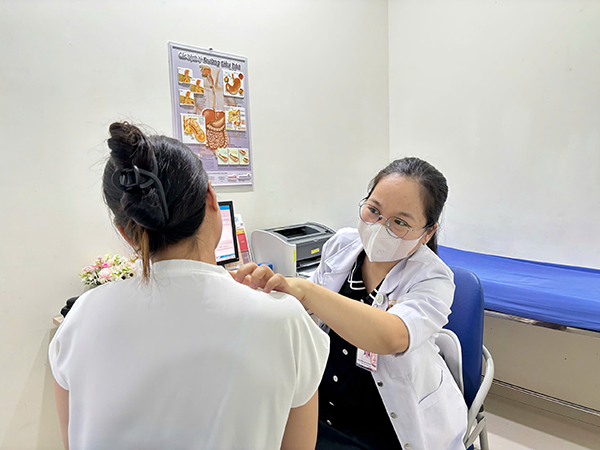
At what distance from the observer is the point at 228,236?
2.10 metres

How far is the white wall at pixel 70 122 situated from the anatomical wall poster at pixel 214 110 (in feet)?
0.20

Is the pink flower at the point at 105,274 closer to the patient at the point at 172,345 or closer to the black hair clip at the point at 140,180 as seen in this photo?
the patient at the point at 172,345

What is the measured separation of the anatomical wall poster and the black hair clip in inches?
58.1

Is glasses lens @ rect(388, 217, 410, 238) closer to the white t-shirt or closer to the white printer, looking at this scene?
the white t-shirt

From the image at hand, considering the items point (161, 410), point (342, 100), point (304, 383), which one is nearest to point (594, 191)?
point (342, 100)

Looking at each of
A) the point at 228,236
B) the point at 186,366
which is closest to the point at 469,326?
the point at 186,366

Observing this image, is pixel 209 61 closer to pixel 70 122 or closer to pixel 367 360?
pixel 70 122

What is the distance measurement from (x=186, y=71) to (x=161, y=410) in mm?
1909

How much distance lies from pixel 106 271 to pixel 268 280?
1.15 meters

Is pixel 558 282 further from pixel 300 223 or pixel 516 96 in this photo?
pixel 300 223

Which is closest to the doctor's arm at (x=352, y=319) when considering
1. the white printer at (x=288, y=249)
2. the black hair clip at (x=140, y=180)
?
the black hair clip at (x=140, y=180)

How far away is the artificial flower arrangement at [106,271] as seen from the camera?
5.45 ft

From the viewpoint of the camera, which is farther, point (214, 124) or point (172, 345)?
point (214, 124)

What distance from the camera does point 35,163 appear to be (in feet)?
5.33
